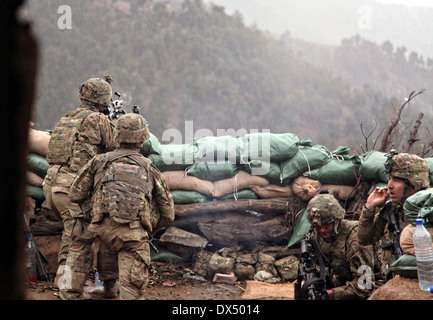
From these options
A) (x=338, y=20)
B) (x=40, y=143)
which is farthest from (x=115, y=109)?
(x=338, y=20)

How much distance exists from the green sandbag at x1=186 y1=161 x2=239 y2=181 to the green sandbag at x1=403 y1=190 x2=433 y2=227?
3.71 m

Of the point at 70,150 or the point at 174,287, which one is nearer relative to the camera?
the point at 70,150

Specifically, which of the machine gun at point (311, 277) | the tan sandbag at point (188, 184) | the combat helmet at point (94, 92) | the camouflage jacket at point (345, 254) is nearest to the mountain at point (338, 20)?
the tan sandbag at point (188, 184)

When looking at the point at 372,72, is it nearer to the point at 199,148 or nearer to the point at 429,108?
the point at 429,108

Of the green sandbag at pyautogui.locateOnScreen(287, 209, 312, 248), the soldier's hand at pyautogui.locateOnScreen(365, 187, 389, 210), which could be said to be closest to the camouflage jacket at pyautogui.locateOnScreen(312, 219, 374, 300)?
the soldier's hand at pyautogui.locateOnScreen(365, 187, 389, 210)

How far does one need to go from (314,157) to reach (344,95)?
21.1 m

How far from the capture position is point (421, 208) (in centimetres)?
305

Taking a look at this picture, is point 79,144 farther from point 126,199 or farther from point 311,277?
point 311,277

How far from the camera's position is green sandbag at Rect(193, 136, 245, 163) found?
22.0 feet

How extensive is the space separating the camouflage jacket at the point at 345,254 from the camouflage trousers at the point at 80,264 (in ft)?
6.27

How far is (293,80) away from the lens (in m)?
29.1

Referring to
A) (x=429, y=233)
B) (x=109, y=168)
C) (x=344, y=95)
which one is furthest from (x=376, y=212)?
(x=344, y=95)

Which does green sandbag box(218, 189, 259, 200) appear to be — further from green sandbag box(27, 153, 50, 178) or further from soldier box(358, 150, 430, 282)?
soldier box(358, 150, 430, 282)

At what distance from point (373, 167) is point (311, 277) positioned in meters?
3.04
